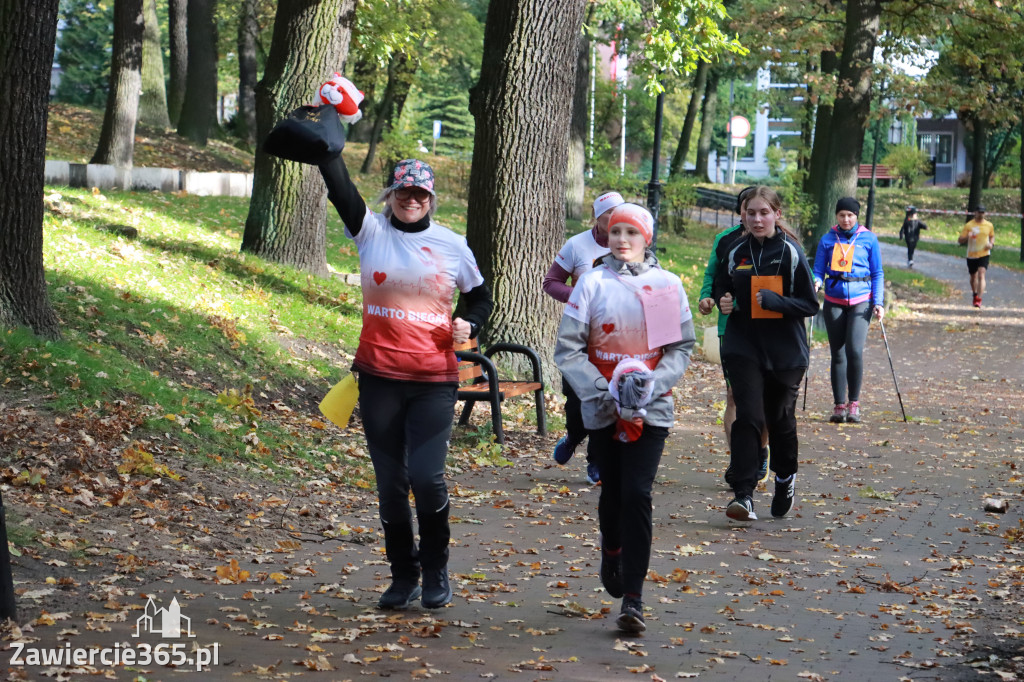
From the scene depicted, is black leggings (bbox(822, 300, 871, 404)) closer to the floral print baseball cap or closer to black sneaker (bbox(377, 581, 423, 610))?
the floral print baseball cap

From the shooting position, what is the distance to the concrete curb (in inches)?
719

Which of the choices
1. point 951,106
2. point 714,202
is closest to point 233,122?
point 714,202

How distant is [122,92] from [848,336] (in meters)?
12.9

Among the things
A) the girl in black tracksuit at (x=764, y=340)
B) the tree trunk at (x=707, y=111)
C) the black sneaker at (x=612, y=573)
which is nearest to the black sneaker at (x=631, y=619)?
the black sneaker at (x=612, y=573)

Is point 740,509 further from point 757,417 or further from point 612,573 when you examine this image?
point 612,573

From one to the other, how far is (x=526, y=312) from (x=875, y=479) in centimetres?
384

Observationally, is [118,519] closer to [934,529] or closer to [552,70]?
[934,529]

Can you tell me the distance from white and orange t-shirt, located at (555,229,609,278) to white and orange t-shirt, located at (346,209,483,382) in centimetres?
325

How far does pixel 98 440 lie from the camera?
791 centimetres

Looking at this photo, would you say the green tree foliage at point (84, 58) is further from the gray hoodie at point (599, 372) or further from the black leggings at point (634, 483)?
the black leggings at point (634, 483)

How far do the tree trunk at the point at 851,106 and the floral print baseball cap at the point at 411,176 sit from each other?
62.2ft

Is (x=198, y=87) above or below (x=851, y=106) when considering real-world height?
above

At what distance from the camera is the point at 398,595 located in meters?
5.84

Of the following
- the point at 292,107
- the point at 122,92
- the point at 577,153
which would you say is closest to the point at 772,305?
the point at 292,107
